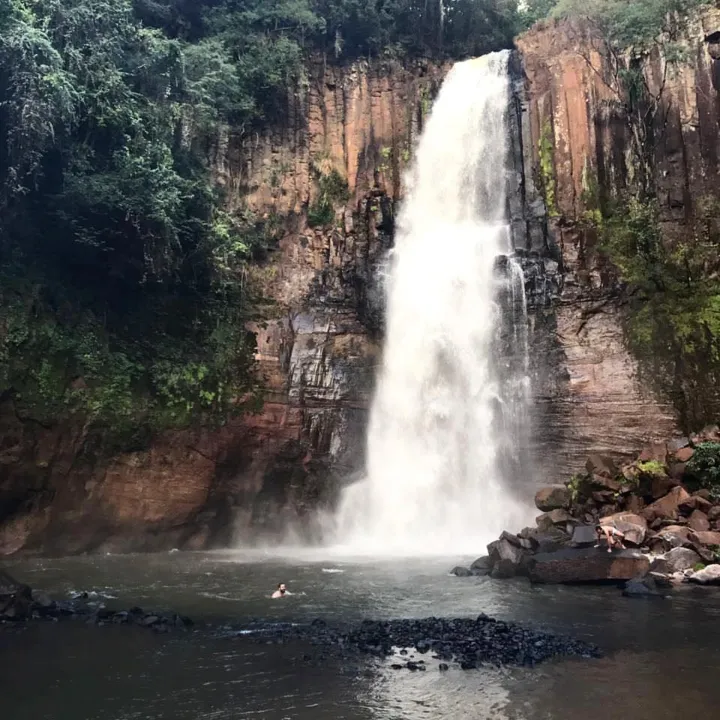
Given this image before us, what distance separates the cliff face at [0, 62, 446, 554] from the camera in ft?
60.5

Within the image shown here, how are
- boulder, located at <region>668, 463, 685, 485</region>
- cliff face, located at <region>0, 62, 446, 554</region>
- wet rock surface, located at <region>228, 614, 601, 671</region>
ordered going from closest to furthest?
wet rock surface, located at <region>228, 614, 601, 671</region> → boulder, located at <region>668, 463, 685, 485</region> → cliff face, located at <region>0, 62, 446, 554</region>

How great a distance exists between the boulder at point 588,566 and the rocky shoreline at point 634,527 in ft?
0.06

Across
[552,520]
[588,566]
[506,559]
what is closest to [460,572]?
[506,559]

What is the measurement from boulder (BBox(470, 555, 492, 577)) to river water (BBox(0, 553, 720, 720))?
730mm

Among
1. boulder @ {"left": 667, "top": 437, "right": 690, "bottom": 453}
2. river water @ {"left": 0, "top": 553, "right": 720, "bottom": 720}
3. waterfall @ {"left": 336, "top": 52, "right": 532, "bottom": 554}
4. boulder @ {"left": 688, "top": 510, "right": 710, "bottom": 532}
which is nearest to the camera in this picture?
river water @ {"left": 0, "top": 553, "right": 720, "bottom": 720}

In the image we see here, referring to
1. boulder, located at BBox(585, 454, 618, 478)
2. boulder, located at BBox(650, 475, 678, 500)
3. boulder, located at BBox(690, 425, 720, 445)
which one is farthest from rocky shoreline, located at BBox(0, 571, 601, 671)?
boulder, located at BBox(690, 425, 720, 445)

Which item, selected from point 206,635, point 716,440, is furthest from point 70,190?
point 716,440

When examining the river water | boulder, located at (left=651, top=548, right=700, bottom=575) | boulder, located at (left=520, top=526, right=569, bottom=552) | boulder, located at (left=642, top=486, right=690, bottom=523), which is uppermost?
boulder, located at (left=642, top=486, right=690, bottom=523)

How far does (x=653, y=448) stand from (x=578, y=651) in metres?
10.7

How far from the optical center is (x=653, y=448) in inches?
713

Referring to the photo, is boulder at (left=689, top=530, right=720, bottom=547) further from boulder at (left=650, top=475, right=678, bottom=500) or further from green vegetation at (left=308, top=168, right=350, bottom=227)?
green vegetation at (left=308, top=168, right=350, bottom=227)

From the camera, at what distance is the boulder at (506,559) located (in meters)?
14.4

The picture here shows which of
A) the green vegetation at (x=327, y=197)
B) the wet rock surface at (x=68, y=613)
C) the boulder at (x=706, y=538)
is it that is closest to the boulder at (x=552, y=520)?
the boulder at (x=706, y=538)

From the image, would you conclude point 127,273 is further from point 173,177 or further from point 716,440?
point 716,440
